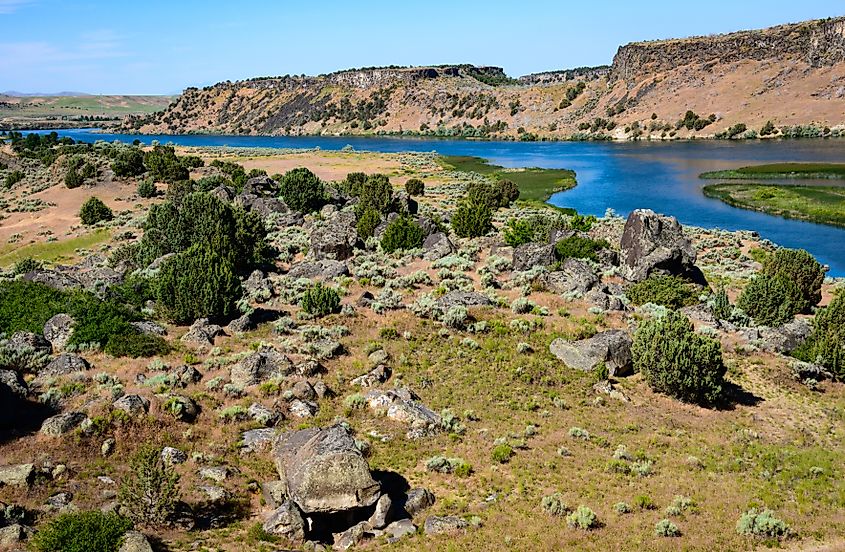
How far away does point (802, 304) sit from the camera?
37.2 m

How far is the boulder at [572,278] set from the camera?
38125 mm

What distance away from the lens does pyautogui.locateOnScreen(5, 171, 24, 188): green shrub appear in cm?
8788

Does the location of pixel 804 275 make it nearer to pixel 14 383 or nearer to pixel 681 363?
pixel 681 363

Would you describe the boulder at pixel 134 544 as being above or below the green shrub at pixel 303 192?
below

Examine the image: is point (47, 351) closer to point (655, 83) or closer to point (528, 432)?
point (528, 432)

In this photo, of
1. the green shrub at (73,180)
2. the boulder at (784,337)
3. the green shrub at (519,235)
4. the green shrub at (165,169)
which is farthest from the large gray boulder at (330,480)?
the green shrub at (73,180)

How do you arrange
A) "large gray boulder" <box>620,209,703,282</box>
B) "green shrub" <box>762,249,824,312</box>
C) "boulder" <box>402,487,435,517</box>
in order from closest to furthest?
"boulder" <box>402,487,435,517</box>
"green shrub" <box>762,249,824,312</box>
"large gray boulder" <box>620,209,703,282</box>

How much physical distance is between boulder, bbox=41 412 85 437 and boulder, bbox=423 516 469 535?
1244cm

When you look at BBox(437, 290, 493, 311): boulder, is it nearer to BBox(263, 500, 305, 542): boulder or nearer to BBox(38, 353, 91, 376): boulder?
BBox(38, 353, 91, 376): boulder

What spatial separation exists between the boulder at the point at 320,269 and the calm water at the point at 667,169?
3851 cm

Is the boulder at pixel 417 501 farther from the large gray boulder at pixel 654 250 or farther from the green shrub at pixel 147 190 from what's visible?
the green shrub at pixel 147 190

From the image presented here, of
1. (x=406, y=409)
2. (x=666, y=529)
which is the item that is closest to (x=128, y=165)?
(x=406, y=409)

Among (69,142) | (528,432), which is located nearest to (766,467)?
(528,432)

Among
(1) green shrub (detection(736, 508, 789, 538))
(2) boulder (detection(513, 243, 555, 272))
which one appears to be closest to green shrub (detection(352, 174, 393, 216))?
(2) boulder (detection(513, 243, 555, 272))
